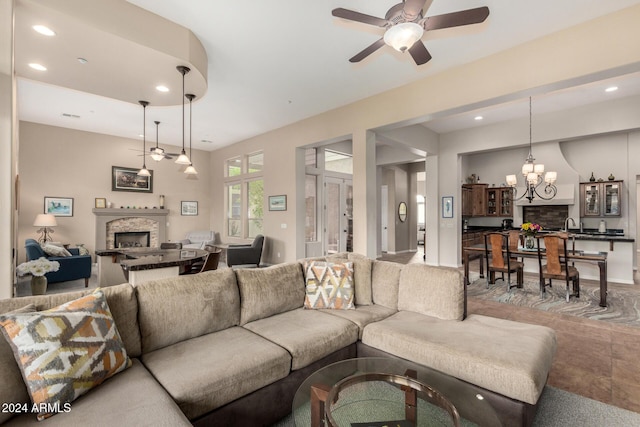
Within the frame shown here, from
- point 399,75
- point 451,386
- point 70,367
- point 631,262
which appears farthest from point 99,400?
point 631,262

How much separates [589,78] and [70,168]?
379 inches

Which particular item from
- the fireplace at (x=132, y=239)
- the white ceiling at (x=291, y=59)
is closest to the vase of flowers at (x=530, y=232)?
the white ceiling at (x=291, y=59)

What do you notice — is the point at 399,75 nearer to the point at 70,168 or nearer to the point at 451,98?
the point at 451,98

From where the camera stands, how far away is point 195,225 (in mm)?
9273

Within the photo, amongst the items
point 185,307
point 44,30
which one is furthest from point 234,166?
point 185,307

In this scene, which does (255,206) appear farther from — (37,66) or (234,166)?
(37,66)

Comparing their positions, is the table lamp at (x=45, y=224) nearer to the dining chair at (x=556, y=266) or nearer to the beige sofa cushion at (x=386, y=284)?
the beige sofa cushion at (x=386, y=284)

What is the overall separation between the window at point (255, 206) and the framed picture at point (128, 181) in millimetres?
2775

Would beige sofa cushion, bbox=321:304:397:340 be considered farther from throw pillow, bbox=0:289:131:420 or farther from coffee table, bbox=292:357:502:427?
throw pillow, bbox=0:289:131:420

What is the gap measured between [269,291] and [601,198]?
799 centimetres

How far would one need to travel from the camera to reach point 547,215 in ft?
25.8

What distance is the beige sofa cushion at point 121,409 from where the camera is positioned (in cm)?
121

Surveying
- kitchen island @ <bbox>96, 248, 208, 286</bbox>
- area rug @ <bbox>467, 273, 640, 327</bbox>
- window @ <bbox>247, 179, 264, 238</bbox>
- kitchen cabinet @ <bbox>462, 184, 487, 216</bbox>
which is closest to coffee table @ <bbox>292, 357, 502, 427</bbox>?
kitchen island @ <bbox>96, 248, 208, 286</bbox>

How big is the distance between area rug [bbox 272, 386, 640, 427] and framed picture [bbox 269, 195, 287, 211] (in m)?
5.22
